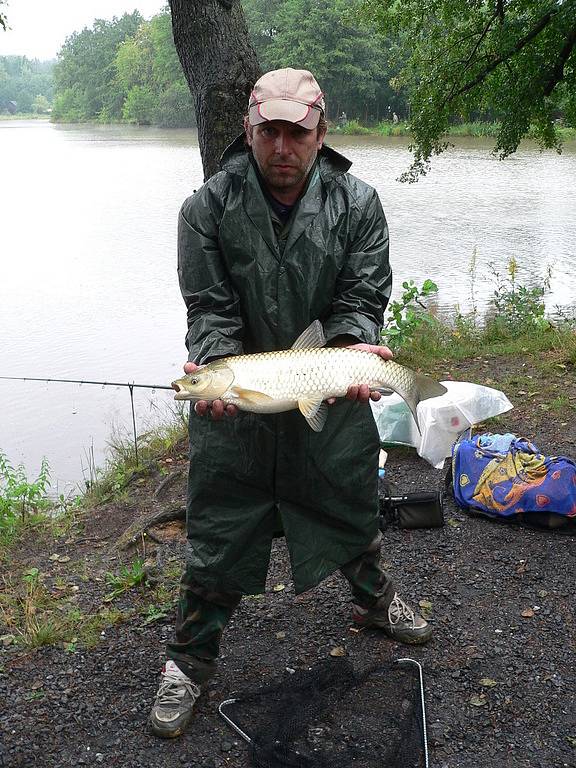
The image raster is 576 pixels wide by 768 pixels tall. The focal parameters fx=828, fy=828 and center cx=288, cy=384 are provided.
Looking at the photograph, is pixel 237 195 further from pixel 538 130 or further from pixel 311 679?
pixel 538 130

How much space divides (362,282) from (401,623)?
5.15ft

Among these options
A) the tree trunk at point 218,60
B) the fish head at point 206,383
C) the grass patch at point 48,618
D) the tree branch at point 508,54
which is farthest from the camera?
the tree branch at point 508,54

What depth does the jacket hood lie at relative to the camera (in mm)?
3189

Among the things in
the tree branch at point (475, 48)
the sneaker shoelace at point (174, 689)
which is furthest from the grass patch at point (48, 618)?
the tree branch at point (475, 48)

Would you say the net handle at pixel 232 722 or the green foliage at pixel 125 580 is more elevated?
the net handle at pixel 232 722

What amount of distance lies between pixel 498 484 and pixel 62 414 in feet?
17.1

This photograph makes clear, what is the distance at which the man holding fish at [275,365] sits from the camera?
301 cm

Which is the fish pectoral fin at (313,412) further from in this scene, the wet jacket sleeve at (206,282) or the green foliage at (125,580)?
the green foliage at (125,580)

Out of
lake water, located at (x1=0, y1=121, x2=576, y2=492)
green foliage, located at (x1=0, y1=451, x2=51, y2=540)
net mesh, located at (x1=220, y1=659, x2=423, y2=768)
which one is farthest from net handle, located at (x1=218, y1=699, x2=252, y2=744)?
lake water, located at (x1=0, y1=121, x2=576, y2=492)

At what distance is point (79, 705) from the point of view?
3.45 meters

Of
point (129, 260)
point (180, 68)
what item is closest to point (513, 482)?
point (129, 260)

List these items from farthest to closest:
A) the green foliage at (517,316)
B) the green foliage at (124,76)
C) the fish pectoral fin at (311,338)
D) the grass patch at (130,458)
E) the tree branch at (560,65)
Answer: the green foliage at (124,76), the green foliage at (517,316), the tree branch at (560,65), the grass patch at (130,458), the fish pectoral fin at (311,338)

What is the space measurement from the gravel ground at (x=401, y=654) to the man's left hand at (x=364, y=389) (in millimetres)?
1243

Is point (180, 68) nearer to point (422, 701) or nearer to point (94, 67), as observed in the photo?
point (422, 701)
